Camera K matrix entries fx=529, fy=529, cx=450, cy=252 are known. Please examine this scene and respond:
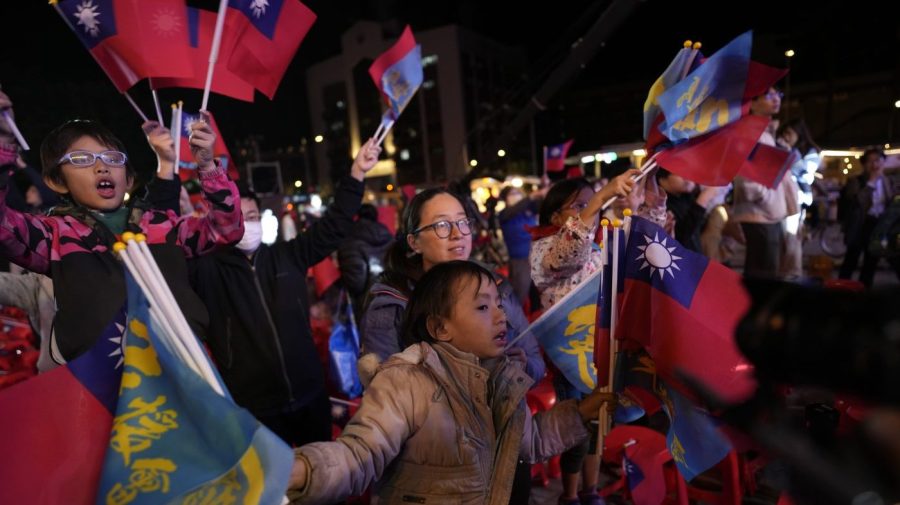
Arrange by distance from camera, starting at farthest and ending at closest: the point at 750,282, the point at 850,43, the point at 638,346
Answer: the point at 850,43
the point at 638,346
the point at 750,282

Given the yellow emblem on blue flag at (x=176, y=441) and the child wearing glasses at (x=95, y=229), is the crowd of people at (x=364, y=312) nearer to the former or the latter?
the child wearing glasses at (x=95, y=229)

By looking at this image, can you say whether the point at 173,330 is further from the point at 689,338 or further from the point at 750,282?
the point at 689,338

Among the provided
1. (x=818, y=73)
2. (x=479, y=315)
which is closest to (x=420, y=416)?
(x=479, y=315)

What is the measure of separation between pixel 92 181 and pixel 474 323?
73.7 inches

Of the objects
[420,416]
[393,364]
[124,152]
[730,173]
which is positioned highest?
[124,152]

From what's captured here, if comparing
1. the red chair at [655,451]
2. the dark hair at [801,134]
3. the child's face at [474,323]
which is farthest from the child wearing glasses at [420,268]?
the dark hair at [801,134]

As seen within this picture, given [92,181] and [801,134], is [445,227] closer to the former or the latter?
[92,181]

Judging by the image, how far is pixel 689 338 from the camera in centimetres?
214

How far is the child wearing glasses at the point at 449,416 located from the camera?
5.61ft

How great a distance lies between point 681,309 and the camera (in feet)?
7.16

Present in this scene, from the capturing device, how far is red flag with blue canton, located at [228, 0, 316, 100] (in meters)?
3.10

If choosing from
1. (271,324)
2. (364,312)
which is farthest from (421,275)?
(271,324)

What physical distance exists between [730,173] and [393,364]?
1.96 m

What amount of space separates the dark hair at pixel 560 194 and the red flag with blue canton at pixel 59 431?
2.59 meters
